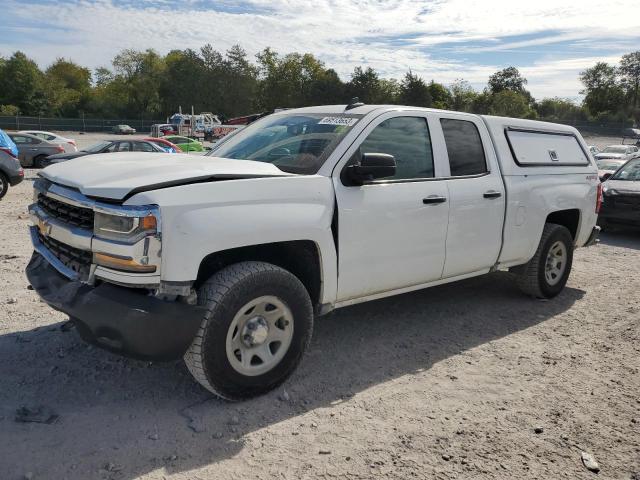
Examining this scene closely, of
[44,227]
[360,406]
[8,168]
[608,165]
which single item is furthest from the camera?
[608,165]

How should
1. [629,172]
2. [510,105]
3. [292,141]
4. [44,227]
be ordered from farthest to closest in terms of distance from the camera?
1. [510,105]
2. [629,172]
3. [292,141]
4. [44,227]

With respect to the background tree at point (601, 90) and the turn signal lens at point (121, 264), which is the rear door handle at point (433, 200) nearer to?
the turn signal lens at point (121, 264)

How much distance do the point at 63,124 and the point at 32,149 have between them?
48460 millimetres

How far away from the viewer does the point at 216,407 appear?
3.50 metres

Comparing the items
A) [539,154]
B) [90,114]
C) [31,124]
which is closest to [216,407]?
[539,154]

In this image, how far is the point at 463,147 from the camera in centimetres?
493

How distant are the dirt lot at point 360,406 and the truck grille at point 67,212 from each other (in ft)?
3.64

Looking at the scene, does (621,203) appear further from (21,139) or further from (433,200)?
(21,139)

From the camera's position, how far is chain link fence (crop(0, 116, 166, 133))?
57.8 meters

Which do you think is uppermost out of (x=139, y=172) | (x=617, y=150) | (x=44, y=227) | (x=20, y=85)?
(x=20, y=85)

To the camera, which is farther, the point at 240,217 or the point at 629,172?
the point at 629,172

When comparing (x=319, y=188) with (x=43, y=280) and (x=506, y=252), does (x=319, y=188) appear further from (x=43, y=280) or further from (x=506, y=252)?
(x=506, y=252)

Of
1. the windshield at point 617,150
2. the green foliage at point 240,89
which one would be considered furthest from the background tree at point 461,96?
the windshield at point 617,150

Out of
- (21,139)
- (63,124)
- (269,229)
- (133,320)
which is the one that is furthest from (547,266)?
(63,124)
